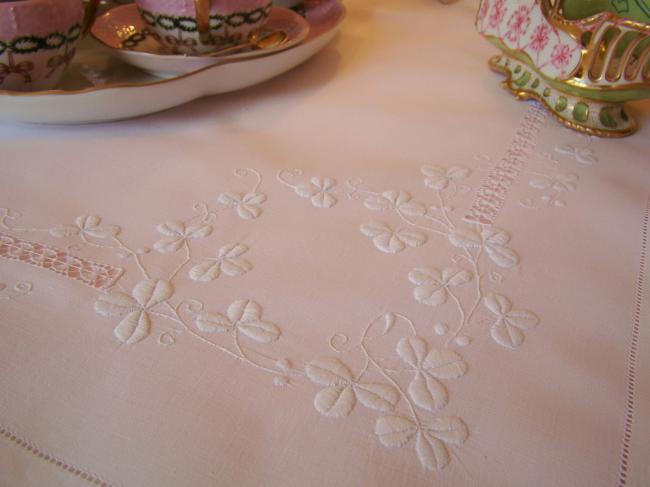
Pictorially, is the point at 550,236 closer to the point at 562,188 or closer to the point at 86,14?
the point at 562,188

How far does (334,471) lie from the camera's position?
22cm

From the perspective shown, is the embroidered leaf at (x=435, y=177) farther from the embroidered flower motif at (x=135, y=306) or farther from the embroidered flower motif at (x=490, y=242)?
the embroidered flower motif at (x=135, y=306)

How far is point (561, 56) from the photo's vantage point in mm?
459

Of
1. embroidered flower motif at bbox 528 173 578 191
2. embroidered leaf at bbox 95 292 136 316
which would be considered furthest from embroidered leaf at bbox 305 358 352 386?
embroidered flower motif at bbox 528 173 578 191

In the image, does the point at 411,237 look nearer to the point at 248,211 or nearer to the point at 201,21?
the point at 248,211

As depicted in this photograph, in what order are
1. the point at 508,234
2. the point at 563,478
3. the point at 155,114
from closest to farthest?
1. the point at 563,478
2. the point at 508,234
3. the point at 155,114

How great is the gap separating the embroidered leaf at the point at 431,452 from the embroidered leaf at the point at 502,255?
0.44 ft

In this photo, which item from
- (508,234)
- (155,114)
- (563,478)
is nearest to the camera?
(563,478)

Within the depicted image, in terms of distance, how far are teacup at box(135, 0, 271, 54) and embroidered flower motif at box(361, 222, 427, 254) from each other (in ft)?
0.84

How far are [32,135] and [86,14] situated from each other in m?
0.14

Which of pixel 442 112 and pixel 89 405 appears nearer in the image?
pixel 89 405

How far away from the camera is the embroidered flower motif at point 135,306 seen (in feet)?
0.88

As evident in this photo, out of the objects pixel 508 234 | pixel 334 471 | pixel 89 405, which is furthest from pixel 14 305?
pixel 508 234

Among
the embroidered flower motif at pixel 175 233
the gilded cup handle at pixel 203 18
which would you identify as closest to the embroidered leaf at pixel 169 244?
the embroidered flower motif at pixel 175 233
